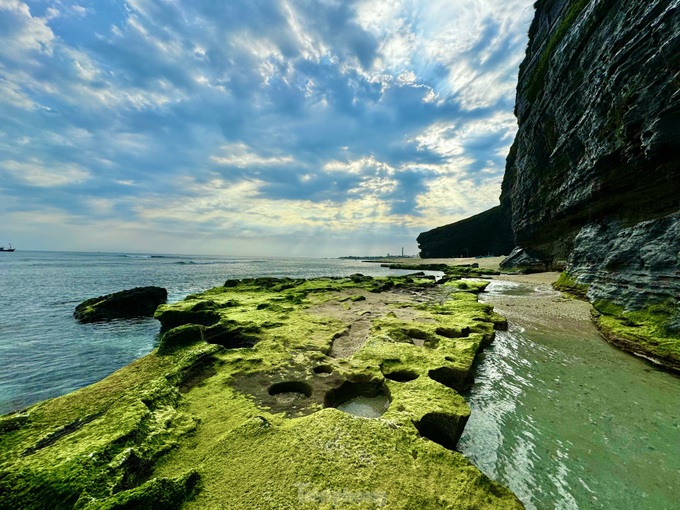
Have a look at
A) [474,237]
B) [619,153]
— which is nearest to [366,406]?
[619,153]

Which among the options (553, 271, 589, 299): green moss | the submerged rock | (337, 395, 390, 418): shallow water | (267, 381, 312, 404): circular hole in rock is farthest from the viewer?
the submerged rock

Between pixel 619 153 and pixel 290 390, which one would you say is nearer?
pixel 290 390

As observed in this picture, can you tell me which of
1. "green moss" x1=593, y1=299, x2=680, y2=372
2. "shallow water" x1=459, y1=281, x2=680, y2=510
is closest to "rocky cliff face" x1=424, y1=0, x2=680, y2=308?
"green moss" x1=593, y1=299, x2=680, y2=372

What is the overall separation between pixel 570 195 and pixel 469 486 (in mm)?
34917

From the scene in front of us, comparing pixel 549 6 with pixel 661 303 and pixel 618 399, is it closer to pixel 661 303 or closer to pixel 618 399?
pixel 661 303

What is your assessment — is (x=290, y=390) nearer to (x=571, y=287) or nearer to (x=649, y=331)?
(x=649, y=331)

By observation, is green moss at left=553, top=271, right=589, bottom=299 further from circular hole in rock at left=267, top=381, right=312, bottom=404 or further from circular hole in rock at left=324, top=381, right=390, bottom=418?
circular hole in rock at left=267, top=381, right=312, bottom=404

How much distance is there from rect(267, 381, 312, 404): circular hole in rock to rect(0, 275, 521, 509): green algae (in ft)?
0.14

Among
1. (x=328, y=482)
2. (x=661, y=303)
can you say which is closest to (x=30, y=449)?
(x=328, y=482)

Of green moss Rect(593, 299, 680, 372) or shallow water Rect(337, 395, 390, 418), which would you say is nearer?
shallow water Rect(337, 395, 390, 418)

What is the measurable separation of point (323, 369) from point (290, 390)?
1.40 meters

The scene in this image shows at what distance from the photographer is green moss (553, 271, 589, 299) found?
71.4 ft

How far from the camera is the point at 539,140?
4250 cm

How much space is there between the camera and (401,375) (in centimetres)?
895
